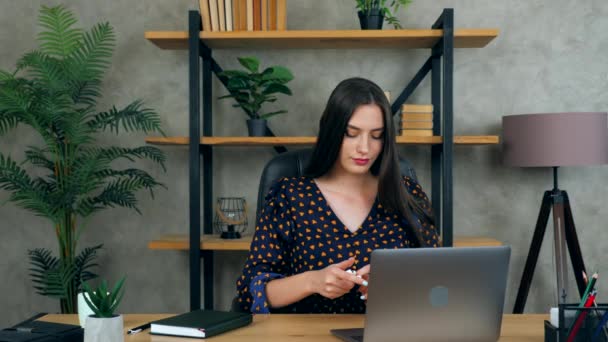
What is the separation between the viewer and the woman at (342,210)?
6.33 feet

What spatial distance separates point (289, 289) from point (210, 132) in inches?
69.8

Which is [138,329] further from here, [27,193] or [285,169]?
[27,193]

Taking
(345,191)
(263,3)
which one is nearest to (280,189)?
(345,191)

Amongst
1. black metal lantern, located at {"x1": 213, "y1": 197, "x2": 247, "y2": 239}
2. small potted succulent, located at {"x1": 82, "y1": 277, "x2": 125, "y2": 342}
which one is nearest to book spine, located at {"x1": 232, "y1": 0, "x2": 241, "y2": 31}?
black metal lantern, located at {"x1": 213, "y1": 197, "x2": 247, "y2": 239}

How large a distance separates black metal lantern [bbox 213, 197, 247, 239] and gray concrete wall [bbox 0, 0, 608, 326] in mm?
390

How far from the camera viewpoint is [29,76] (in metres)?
3.39

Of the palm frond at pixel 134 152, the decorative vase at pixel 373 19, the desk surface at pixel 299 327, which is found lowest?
the desk surface at pixel 299 327

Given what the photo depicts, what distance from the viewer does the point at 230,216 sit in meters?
3.03

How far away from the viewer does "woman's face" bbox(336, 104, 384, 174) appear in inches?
76.9

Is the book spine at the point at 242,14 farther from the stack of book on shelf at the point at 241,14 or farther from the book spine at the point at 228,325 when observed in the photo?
the book spine at the point at 228,325

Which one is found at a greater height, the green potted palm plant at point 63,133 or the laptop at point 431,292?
the green potted palm plant at point 63,133

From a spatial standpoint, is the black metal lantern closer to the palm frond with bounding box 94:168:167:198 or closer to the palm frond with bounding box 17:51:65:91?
A: the palm frond with bounding box 94:168:167:198

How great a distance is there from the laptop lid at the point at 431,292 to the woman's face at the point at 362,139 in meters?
0.71

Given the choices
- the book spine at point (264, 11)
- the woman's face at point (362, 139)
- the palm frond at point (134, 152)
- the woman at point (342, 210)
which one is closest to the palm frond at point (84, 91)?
the palm frond at point (134, 152)
